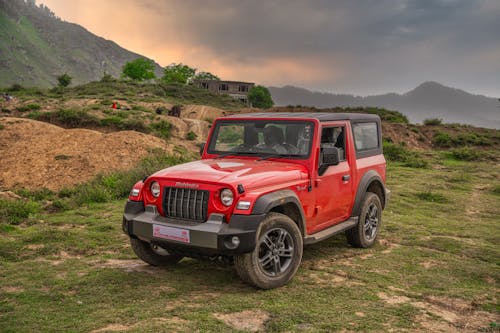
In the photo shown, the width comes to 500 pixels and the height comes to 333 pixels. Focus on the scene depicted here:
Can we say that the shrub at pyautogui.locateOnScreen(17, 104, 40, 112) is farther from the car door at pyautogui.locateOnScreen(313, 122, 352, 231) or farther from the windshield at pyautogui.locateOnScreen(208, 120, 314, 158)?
the car door at pyautogui.locateOnScreen(313, 122, 352, 231)

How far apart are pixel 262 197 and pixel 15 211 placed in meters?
6.31

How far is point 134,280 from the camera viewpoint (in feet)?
17.7

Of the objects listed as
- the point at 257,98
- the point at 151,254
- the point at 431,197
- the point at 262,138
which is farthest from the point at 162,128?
the point at 257,98

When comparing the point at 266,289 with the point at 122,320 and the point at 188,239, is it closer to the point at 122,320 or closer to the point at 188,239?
the point at 188,239

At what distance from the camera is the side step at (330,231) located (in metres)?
5.70

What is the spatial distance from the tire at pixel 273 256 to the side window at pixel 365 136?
2383mm

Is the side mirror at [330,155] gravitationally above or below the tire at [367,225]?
above

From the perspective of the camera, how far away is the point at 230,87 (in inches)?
3979

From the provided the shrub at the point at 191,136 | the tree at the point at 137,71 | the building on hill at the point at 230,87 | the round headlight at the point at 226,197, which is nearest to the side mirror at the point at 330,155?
the round headlight at the point at 226,197

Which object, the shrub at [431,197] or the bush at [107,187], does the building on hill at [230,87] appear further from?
the shrub at [431,197]

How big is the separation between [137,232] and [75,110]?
1871cm

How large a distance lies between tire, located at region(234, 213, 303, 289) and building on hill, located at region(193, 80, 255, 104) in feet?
308

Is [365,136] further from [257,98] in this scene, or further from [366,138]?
[257,98]

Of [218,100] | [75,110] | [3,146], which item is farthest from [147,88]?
[3,146]
